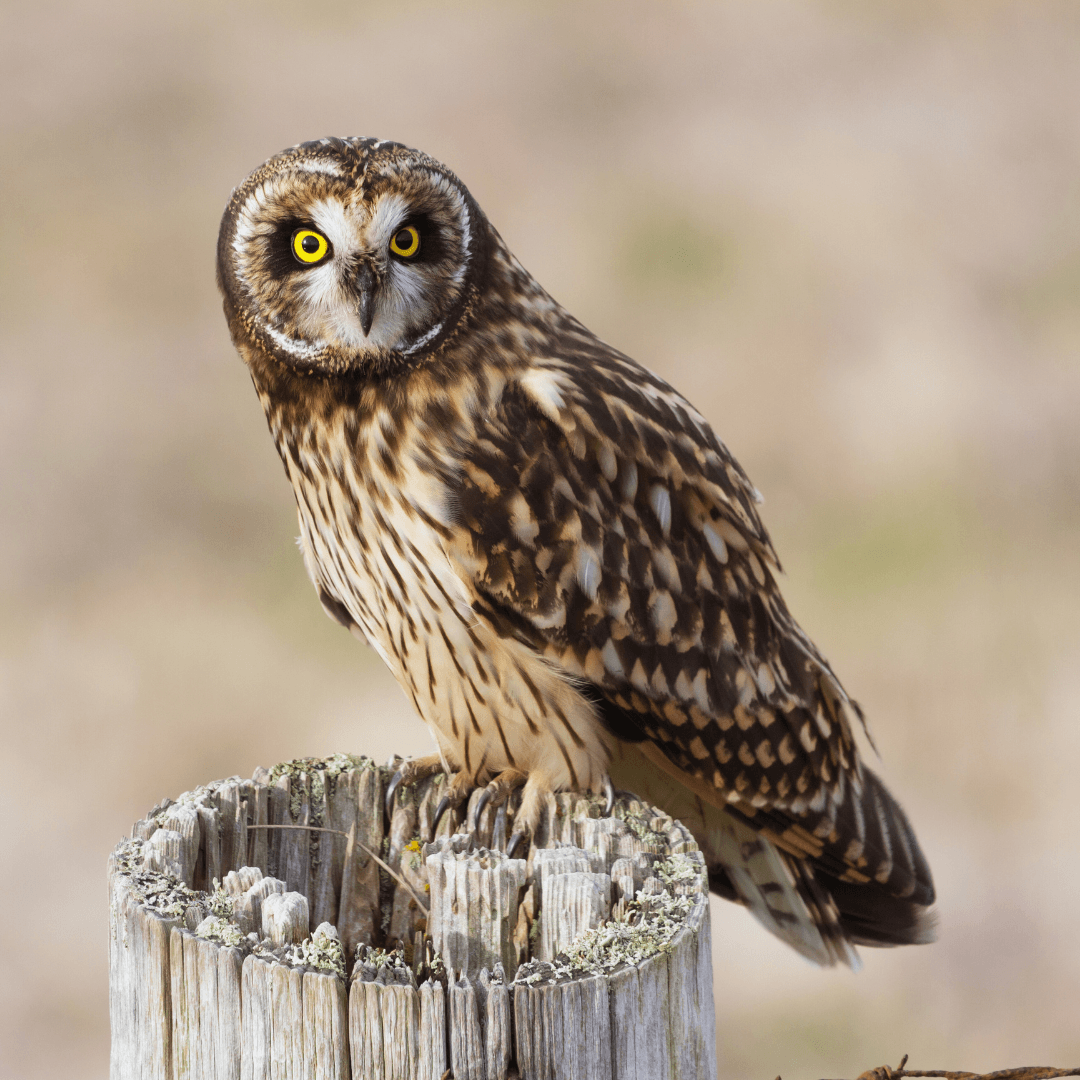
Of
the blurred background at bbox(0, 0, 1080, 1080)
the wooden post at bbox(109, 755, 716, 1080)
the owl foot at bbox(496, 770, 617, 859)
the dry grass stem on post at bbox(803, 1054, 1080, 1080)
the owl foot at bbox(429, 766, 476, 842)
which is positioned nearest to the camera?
the wooden post at bbox(109, 755, 716, 1080)

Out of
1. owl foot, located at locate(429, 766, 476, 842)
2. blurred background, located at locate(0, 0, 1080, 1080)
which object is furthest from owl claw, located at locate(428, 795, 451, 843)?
blurred background, located at locate(0, 0, 1080, 1080)

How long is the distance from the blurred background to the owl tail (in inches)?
92.4

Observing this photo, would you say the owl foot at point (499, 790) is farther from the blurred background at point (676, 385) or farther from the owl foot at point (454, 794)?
the blurred background at point (676, 385)

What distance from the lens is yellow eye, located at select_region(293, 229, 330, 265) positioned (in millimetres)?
2501

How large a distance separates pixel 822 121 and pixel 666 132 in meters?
1.13

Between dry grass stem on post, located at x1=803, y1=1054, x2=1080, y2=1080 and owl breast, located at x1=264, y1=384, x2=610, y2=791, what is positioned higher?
owl breast, located at x1=264, y1=384, x2=610, y2=791

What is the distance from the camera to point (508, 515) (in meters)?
2.59

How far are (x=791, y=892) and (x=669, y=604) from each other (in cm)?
83

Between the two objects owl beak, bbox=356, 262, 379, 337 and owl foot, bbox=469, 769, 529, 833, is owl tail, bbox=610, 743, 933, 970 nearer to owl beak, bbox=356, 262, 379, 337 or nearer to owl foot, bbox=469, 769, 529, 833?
Result: owl foot, bbox=469, 769, 529, 833

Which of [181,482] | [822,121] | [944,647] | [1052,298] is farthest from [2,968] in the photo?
[822,121]

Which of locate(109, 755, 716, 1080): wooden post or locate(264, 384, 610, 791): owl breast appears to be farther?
locate(264, 384, 610, 791): owl breast

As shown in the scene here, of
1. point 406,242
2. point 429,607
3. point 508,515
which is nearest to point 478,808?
point 429,607

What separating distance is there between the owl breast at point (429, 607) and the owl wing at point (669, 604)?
0.20ft

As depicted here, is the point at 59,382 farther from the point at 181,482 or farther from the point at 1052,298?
the point at 1052,298
